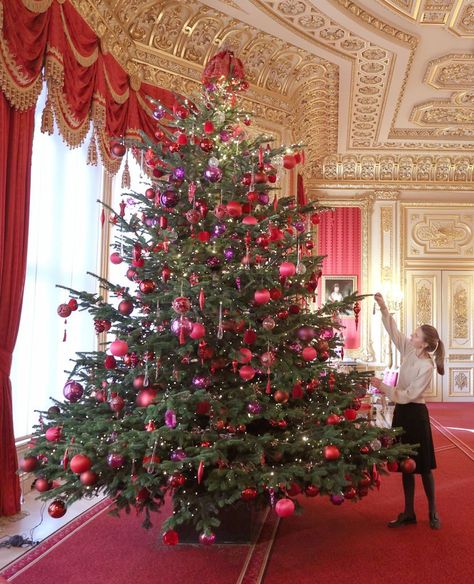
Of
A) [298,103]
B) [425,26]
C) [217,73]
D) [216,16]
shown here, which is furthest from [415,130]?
[217,73]

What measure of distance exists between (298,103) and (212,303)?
5.25 m

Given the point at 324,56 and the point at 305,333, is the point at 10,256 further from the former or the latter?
the point at 324,56

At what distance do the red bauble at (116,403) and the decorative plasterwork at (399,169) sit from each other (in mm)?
8162

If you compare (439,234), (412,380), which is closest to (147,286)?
(412,380)

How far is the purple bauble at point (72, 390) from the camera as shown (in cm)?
280

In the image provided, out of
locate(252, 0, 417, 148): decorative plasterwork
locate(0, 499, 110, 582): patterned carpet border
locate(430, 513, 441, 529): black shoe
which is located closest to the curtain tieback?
locate(0, 499, 110, 582): patterned carpet border

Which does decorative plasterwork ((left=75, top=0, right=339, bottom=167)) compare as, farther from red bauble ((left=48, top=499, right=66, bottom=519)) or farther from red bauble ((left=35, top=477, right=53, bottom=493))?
red bauble ((left=48, top=499, right=66, bottom=519))

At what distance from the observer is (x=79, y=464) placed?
2.37 metres

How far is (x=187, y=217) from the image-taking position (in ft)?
9.52

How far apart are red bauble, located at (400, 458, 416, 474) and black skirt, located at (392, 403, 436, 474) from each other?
0.24 meters

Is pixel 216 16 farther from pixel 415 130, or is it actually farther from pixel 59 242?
pixel 415 130

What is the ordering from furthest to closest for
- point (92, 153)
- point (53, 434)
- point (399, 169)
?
1. point (399, 169)
2. point (92, 153)
3. point (53, 434)

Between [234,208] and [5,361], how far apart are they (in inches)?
63.8

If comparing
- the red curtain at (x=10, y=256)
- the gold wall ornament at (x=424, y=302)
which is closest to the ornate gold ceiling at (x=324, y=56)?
the red curtain at (x=10, y=256)
